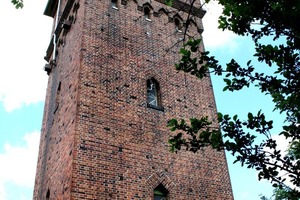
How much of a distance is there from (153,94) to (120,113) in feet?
5.08

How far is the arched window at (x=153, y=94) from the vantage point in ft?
33.0

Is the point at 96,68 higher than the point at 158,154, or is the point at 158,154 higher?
the point at 96,68

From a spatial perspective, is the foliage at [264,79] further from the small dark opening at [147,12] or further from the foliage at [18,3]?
the small dark opening at [147,12]

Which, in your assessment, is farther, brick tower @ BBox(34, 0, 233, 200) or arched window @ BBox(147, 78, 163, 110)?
arched window @ BBox(147, 78, 163, 110)

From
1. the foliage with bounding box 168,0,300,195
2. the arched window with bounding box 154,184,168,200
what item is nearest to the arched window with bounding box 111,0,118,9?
the arched window with bounding box 154,184,168,200

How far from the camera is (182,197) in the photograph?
862 centimetres

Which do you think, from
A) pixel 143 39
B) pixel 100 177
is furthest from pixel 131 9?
pixel 100 177

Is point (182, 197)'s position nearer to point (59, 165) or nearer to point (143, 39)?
point (59, 165)

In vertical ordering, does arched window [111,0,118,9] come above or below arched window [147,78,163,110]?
above

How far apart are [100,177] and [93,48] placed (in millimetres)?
3755

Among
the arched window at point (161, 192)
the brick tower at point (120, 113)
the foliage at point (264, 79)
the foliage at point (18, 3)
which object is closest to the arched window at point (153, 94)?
the brick tower at point (120, 113)

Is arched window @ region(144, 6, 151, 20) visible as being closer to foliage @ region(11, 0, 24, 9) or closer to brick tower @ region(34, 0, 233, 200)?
brick tower @ region(34, 0, 233, 200)

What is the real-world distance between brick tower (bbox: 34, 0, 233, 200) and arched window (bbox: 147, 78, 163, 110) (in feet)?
0.10

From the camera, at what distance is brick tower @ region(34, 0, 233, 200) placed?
8094 millimetres
